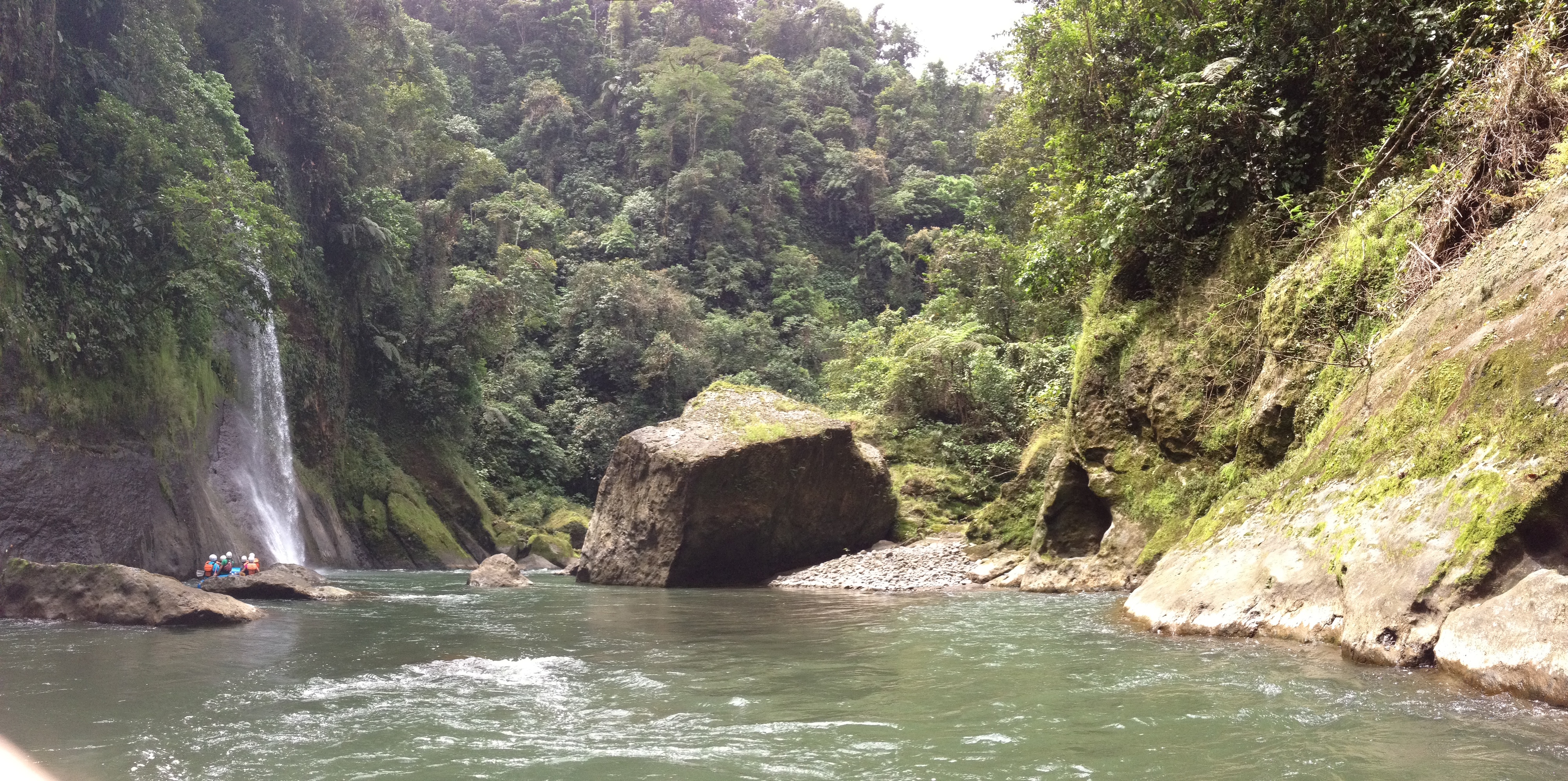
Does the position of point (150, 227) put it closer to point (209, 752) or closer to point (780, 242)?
point (209, 752)

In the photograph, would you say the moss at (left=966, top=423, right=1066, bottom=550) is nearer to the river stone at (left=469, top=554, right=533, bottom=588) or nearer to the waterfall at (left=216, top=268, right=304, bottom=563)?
the river stone at (left=469, top=554, right=533, bottom=588)

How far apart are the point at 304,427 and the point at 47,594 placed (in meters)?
14.1

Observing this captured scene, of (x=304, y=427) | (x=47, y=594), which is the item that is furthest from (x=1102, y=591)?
(x=304, y=427)

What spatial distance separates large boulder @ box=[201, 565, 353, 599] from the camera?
43.0 feet

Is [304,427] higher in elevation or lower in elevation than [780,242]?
lower

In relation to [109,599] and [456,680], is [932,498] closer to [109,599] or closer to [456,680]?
[109,599]

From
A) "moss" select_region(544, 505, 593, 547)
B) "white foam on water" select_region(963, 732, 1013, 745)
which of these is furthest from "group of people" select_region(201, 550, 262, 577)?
"white foam on water" select_region(963, 732, 1013, 745)

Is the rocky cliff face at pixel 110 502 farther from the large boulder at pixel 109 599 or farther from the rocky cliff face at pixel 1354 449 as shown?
the rocky cliff face at pixel 1354 449

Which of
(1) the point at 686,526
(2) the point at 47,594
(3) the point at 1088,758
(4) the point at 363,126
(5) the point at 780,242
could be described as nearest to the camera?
(3) the point at 1088,758

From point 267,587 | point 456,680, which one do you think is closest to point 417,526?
point 267,587

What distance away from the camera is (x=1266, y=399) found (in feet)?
28.7

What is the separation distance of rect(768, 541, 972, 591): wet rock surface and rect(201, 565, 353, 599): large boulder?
21.7ft

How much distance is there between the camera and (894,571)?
14820 millimetres

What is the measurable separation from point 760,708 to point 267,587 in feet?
34.0
